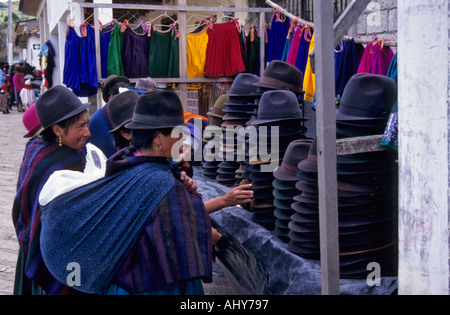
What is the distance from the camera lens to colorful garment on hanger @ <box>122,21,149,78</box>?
791 centimetres

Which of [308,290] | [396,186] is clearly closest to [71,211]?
[308,290]

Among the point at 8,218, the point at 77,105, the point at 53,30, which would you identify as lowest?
the point at 8,218

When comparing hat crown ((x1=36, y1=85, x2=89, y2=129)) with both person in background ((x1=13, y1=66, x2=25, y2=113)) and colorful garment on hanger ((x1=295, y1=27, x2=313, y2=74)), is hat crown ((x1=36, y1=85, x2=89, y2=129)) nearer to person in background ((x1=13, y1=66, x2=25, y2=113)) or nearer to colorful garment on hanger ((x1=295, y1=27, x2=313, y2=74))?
colorful garment on hanger ((x1=295, y1=27, x2=313, y2=74))

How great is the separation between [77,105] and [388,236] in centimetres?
198

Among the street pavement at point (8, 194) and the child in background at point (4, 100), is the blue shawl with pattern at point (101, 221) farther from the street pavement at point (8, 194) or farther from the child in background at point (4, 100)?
the child in background at point (4, 100)

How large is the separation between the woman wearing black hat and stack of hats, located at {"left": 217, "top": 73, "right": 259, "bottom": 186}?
1.40 meters

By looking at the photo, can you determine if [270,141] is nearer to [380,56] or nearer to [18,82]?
[380,56]

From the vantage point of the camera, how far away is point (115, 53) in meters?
7.85

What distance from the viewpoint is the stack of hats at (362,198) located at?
275 cm

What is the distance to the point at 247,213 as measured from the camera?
3.80 meters

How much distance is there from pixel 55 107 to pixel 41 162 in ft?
1.13

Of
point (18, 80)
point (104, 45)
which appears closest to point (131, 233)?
point (104, 45)

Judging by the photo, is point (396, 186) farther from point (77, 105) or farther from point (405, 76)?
point (77, 105)

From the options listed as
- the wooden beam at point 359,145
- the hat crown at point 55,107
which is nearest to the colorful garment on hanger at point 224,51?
the hat crown at point 55,107
